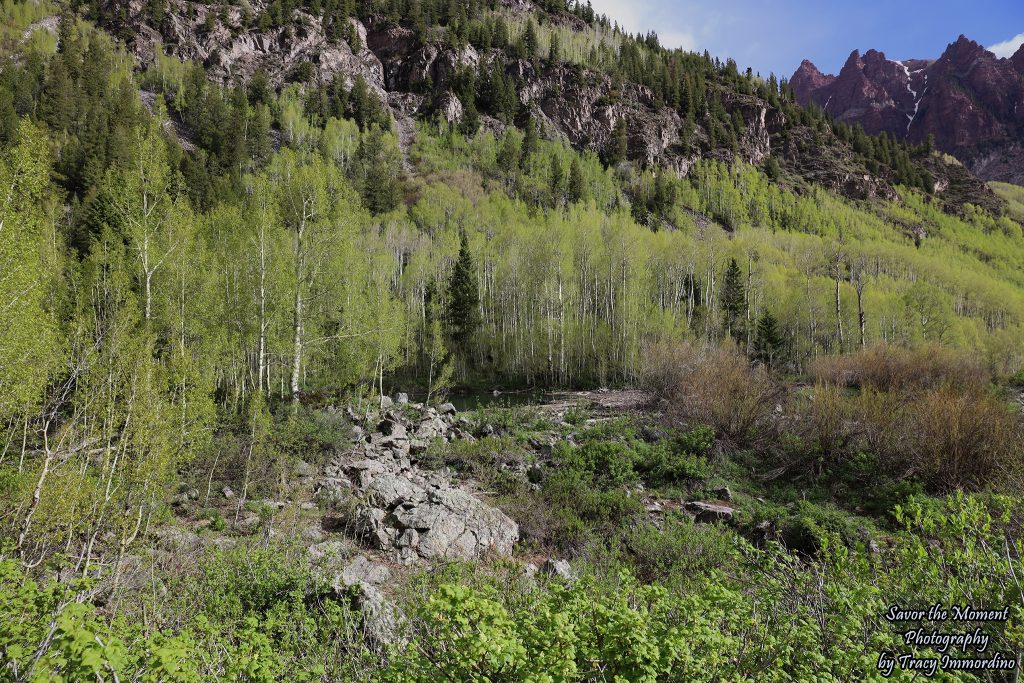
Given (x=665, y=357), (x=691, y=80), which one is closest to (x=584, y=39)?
(x=691, y=80)

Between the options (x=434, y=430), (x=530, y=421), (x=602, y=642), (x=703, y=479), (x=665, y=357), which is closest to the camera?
(x=602, y=642)

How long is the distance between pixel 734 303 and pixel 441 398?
2860 centimetres

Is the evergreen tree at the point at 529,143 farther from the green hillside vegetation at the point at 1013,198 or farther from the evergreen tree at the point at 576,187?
the green hillside vegetation at the point at 1013,198

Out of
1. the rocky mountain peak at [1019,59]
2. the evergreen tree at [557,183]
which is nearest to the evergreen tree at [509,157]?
the evergreen tree at [557,183]

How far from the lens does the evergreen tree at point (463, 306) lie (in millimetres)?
38406

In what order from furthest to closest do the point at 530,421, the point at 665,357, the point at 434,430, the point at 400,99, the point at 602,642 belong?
the point at 400,99, the point at 665,357, the point at 530,421, the point at 434,430, the point at 602,642

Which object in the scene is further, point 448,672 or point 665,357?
point 665,357

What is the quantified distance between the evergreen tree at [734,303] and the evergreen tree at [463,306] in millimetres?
21775

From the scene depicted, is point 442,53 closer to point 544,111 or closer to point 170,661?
point 544,111

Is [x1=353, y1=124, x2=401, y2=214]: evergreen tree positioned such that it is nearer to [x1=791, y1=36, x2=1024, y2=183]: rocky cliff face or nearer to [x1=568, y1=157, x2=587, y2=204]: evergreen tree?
[x1=568, y1=157, x2=587, y2=204]: evergreen tree

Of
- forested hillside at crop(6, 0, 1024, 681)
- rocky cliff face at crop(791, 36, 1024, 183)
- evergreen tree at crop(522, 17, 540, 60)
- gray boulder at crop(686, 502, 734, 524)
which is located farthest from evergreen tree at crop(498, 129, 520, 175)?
rocky cliff face at crop(791, 36, 1024, 183)

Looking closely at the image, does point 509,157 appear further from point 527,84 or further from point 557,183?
point 527,84

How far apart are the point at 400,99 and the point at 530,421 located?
8350 cm

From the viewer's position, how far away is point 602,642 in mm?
2846
